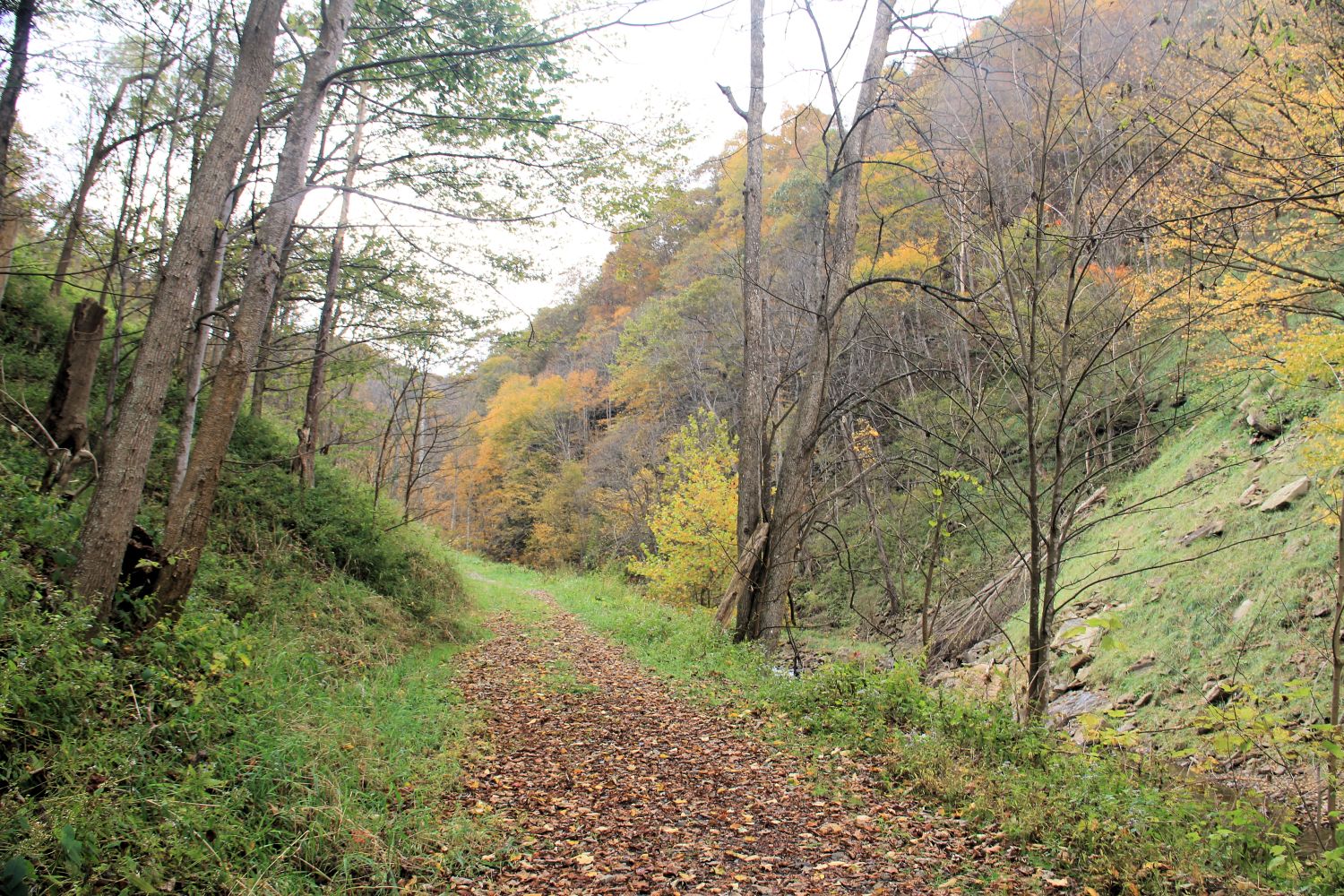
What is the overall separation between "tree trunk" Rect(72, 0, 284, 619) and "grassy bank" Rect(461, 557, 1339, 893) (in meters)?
4.47

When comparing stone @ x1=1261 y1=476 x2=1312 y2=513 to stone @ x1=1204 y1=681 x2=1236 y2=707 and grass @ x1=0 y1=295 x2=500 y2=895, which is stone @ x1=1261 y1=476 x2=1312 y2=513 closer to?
stone @ x1=1204 y1=681 x2=1236 y2=707

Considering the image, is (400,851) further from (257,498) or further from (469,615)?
(469,615)

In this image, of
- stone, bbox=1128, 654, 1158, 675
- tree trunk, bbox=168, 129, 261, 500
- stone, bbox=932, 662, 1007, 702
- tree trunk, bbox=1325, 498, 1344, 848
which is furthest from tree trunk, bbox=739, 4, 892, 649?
stone, bbox=1128, 654, 1158, 675

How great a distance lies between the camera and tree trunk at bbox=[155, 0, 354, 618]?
4711mm

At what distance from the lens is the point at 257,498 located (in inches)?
319

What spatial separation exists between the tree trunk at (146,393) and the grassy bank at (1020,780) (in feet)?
14.7

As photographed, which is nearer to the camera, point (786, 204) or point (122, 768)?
point (122, 768)

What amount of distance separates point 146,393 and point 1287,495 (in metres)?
14.2

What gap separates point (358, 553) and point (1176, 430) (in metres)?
18.3

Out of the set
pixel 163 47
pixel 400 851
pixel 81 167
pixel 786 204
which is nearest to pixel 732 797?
pixel 400 851

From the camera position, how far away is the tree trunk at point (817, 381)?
716cm

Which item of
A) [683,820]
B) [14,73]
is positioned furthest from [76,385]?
[683,820]

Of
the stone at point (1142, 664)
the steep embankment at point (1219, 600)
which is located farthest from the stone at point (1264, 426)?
the stone at point (1142, 664)

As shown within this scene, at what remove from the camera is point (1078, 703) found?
1023 cm
